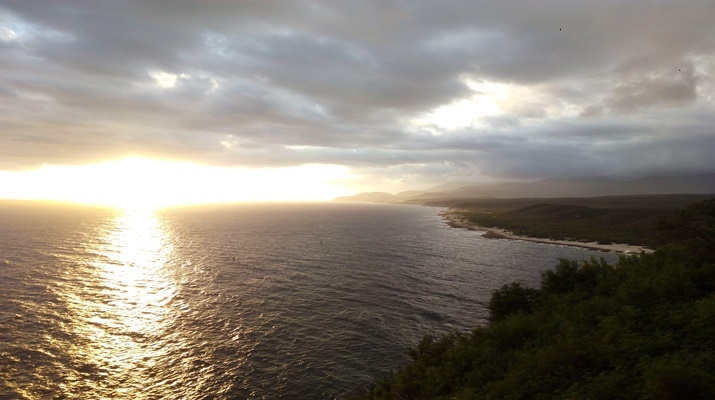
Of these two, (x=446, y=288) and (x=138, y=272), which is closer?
(x=446, y=288)

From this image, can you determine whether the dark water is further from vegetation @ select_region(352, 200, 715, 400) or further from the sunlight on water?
vegetation @ select_region(352, 200, 715, 400)

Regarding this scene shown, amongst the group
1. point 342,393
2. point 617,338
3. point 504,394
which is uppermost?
point 617,338

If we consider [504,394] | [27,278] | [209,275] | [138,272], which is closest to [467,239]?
[209,275]

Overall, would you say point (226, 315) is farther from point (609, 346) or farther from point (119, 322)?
point (609, 346)

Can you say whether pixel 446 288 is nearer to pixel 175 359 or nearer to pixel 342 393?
pixel 342 393

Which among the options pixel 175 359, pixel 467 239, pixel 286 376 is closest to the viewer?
pixel 286 376

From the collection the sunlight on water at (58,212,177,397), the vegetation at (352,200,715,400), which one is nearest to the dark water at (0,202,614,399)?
the sunlight on water at (58,212,177,397)
